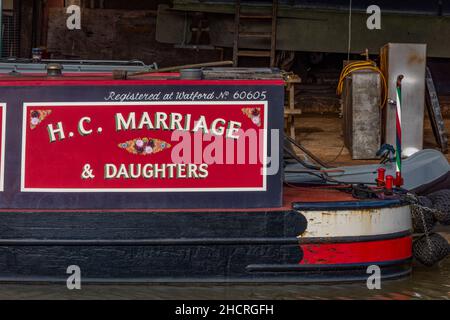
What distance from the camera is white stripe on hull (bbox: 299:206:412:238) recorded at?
8109 millimetres

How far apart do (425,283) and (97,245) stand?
→ 9.50 feet

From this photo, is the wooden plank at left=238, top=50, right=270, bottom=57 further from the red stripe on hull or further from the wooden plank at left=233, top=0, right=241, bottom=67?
the red stripe on hull

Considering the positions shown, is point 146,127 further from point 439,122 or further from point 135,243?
point 439,122

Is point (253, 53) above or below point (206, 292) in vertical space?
above

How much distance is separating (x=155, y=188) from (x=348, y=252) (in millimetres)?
1671

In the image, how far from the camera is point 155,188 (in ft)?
26.6

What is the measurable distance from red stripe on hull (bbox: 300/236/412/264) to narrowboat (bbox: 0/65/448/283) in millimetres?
12

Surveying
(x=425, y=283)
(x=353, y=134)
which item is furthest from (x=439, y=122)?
(x=425, y=283)

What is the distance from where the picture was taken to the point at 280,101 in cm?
805

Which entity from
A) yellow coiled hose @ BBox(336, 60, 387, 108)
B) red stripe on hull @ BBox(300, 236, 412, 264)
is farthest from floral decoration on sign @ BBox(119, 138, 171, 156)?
yellow coiled hose @ BBox(336, 60, 387, 108)

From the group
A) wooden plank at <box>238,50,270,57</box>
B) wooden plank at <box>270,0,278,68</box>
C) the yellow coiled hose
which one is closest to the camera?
the yellow coiled hose

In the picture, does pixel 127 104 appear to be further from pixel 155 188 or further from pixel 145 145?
pixel 155 188

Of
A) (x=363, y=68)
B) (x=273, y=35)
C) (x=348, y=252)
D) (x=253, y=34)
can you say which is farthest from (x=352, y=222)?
(x=253, y=34)

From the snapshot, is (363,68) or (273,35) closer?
(363,68)
